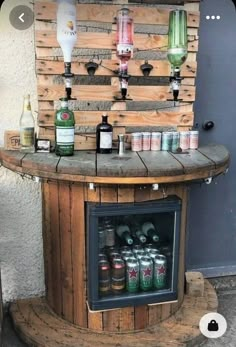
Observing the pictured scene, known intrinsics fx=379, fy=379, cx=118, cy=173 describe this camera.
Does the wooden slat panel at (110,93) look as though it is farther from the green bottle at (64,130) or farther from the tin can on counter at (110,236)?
the tin can on counter at (110,236)

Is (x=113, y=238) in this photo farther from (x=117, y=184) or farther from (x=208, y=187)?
(x=208, y=187)

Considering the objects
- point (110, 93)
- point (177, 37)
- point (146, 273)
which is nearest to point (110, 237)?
point (146, 273)

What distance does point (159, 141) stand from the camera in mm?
2053

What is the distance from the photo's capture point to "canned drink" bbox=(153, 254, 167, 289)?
1971mm

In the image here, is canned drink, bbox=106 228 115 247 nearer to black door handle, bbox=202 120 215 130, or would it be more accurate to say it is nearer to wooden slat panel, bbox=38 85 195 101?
wooden slat panel, bbox=38 85 195 101

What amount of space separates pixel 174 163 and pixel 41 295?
1.20 meters

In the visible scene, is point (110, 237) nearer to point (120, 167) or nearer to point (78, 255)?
point (78, 255)

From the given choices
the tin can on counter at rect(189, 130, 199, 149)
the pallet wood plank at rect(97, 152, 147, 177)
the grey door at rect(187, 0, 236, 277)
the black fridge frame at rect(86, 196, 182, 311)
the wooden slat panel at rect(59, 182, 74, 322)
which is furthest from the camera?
the grey door at rect(187, 0, 236, 277)

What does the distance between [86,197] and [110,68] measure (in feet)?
2.35

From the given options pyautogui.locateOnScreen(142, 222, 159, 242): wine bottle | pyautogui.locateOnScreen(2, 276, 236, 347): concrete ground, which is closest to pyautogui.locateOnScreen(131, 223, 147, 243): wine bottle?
pyautogui.locateOnScreen(142, 222, 159, 242): wine bottle

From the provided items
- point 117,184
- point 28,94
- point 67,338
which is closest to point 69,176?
point 117,184

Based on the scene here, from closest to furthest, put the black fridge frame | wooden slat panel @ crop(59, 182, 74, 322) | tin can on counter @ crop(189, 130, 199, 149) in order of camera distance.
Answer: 1. the black fridge frame
2. wooden slat panel @ crop(59, 182, 74, 322)
3. tin can on counter @ crop(189, 130, 199, 149)

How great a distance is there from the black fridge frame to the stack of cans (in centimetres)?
33

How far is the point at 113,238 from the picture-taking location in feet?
6.66
